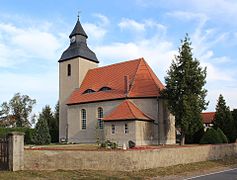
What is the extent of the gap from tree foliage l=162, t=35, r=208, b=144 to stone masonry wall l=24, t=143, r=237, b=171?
507 inches

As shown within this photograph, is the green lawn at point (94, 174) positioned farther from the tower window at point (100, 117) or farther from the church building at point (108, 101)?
the tower window at point (100, 117)

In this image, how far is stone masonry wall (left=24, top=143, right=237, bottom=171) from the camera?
50.4ft

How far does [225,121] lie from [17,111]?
170ft

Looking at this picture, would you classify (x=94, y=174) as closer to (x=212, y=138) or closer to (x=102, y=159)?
(x=102, y=159)

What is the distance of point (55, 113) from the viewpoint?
69.8 m

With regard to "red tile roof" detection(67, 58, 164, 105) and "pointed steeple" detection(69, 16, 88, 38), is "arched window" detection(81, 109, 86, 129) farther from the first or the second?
"pointed steeple" detection(69, 16, 88, 38)

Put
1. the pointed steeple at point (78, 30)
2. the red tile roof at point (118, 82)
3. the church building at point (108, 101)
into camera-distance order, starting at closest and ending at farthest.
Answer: the church building at point (108, 101)
the red tile roof at point (118, 82)
the pointed steeple at point (78, 30)

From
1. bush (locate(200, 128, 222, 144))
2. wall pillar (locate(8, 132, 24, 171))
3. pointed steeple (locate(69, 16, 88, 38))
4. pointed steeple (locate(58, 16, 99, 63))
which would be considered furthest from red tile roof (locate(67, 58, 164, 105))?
wall pillar (locate(8, 132, 24, 171))

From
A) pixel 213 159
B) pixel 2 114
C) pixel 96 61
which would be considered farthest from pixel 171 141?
pixel 2 114

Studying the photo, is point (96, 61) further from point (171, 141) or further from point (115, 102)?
point (171, 141)

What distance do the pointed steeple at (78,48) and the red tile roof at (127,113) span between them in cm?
1319

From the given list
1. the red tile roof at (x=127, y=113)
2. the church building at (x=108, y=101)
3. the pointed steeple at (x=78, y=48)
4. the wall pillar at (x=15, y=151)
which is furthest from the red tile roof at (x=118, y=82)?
the wall pillar at (x=15, y=151)

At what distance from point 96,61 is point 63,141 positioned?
Answer: 12.9 m

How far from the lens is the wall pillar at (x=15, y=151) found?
14.4 metres
